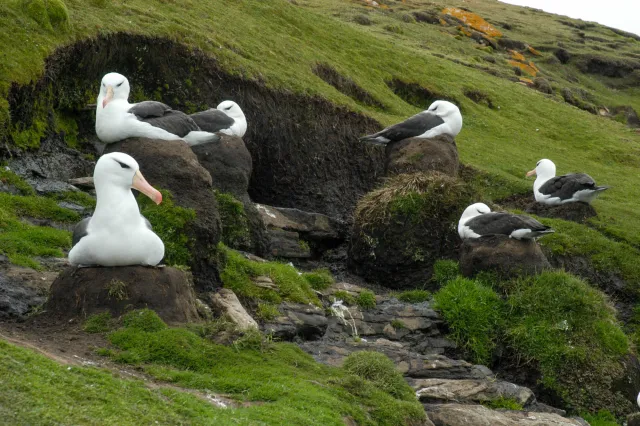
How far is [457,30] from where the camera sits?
200 ft

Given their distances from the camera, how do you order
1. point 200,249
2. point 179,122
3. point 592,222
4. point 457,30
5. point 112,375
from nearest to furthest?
point 112,375
point 200,249
point 179,122
point 592,222
point 457,30

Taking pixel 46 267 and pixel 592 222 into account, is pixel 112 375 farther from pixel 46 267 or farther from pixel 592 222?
pixel 592 222

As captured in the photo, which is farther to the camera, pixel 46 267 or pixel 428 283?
pixel 428 283

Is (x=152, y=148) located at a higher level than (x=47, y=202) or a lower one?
higher

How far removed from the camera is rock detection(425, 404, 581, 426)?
11.8 m

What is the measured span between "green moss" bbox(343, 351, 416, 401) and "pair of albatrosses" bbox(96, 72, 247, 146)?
16.7ft

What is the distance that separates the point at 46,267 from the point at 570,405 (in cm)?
901

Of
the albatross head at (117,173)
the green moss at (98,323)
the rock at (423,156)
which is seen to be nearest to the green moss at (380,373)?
the green moss at (98,323)

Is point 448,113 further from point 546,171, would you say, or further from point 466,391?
point 466,391

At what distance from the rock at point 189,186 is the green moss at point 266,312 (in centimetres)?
80

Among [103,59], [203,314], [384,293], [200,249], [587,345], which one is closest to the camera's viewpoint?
[203,314]

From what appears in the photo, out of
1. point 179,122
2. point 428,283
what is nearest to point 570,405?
point 428,283

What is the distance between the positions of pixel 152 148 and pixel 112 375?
573 centimetres

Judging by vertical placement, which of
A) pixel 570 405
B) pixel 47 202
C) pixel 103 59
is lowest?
pixel 570 405
